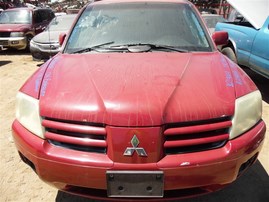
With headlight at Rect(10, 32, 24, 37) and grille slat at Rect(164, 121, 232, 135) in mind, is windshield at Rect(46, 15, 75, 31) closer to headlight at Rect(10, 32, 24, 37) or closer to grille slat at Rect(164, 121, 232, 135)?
headlight at Rect(10, 32, 24, 37)

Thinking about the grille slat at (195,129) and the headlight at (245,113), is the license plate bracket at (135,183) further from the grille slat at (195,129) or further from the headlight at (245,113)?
the headlight at (245,113)

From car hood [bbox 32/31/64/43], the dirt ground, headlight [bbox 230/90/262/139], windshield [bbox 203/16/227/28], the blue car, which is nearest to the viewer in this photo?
headlight [bbox 230/90/262/139]

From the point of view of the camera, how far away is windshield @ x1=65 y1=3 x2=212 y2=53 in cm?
310

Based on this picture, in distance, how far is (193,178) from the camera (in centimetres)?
197

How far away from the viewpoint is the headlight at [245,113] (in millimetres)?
2070

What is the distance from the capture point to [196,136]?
6.57 feet

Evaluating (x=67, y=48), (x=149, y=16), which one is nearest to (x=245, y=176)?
(x=149, y=16)

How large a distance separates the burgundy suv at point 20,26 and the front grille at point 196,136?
9616mm

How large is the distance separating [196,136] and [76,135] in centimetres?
77

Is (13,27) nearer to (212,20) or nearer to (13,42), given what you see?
(13,42)

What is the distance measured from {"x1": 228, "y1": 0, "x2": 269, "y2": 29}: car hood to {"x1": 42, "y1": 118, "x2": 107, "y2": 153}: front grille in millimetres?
4488

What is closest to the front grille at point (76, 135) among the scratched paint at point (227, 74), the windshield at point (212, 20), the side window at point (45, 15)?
the scratched paint at point (227, 74)

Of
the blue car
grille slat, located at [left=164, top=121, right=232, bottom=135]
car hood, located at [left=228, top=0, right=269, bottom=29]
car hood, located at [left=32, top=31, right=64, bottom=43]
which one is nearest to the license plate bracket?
grille slat, located at [left=164, top=121, right=232, bottom=135]

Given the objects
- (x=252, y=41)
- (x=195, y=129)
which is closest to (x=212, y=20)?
(x=252, y=41)
